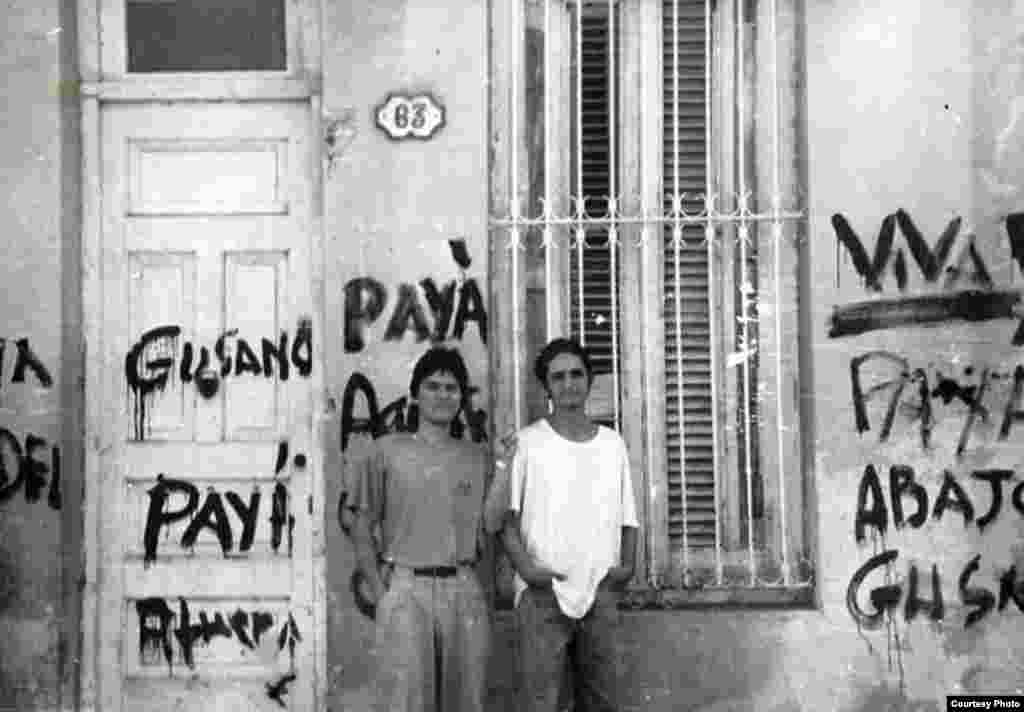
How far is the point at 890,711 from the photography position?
18.7ft

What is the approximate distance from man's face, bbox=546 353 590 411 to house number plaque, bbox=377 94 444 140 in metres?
1.29

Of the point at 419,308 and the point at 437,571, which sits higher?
the point at 419,308

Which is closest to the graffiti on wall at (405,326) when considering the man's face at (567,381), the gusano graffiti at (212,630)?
the man's face at (567,381)

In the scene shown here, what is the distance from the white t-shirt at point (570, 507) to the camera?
496cm

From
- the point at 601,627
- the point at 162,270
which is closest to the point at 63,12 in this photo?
the point at 162,270

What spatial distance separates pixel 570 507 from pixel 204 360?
2.01 metres

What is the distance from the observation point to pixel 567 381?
5062mm

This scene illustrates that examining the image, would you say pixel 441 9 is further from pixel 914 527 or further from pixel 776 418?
pixel 914 527

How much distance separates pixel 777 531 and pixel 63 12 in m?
3.84

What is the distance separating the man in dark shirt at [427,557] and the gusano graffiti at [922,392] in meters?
1.76

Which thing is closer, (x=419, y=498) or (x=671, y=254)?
(x=419, y=498)

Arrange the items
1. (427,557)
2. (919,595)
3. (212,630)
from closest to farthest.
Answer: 1. (427,557)
2. (919,595)
3. (212,630)

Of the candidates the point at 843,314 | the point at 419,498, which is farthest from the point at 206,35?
the point at 843,314

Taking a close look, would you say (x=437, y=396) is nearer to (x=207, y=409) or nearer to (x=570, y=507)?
(x=570, y=507)
